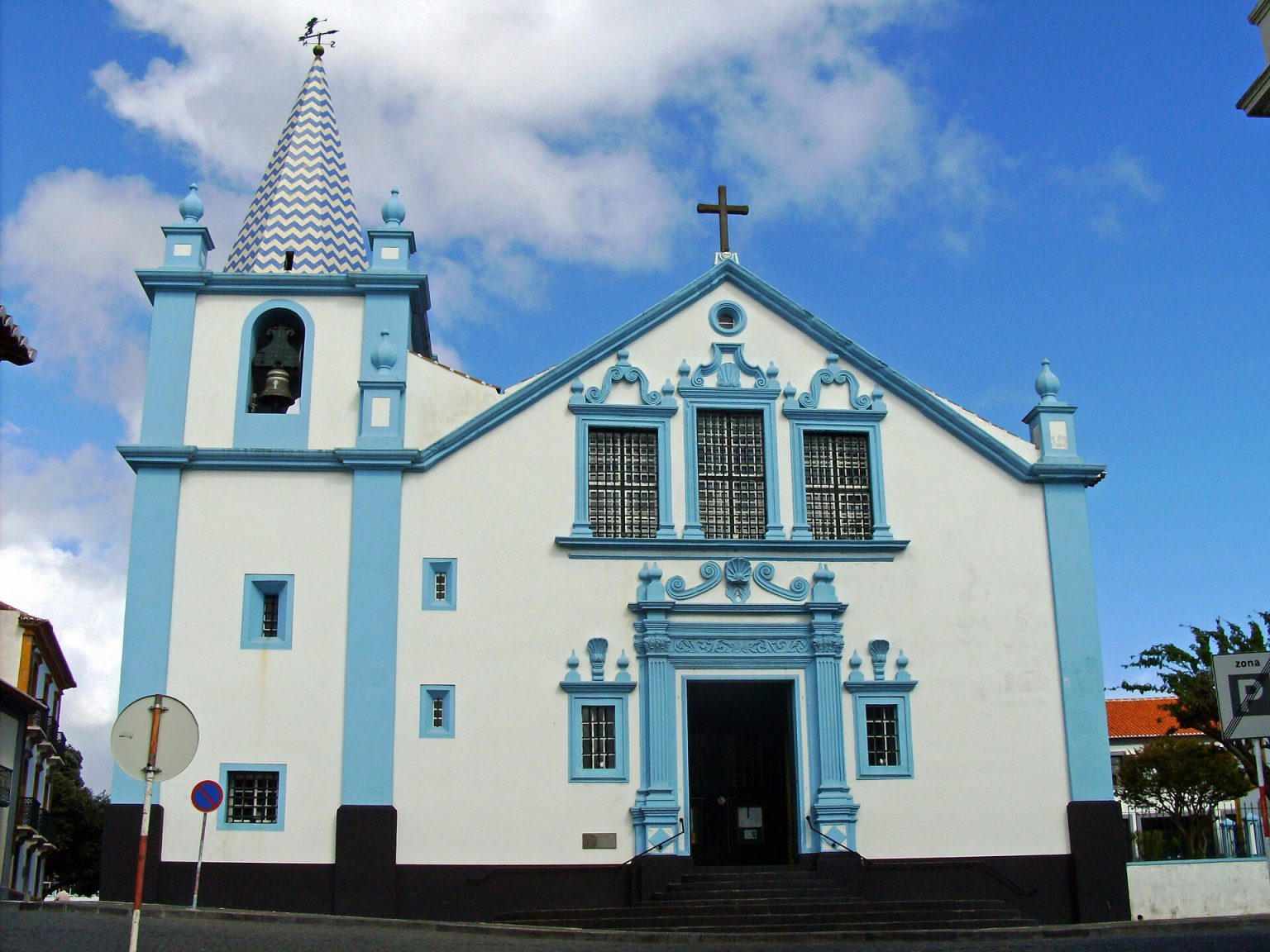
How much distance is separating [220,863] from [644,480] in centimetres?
832

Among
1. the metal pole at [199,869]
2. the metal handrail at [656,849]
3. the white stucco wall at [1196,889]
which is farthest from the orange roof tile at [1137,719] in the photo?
the metal pole at [199,869]

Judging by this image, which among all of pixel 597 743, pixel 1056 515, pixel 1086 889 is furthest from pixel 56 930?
pixel 1056 515

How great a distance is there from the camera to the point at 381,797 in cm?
1945

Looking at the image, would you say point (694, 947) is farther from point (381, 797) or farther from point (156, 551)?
point (156, 551)

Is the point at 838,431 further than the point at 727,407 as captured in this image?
Yes

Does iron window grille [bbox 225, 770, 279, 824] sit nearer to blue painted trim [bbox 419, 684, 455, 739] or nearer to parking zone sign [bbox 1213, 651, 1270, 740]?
blue painted trim [bbox 419, 684, 455, 739]

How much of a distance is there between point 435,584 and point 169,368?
5.38 metres

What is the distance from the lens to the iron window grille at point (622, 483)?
69.9ft

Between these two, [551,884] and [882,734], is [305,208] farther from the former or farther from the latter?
[882,734]

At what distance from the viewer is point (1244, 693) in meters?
11.7

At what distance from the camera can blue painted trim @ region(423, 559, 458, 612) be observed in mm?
20406

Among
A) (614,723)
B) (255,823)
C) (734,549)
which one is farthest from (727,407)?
(255,823)

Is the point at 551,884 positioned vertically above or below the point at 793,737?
below

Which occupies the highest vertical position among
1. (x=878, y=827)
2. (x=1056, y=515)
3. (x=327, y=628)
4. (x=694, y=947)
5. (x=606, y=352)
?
(x=606, y=352)
